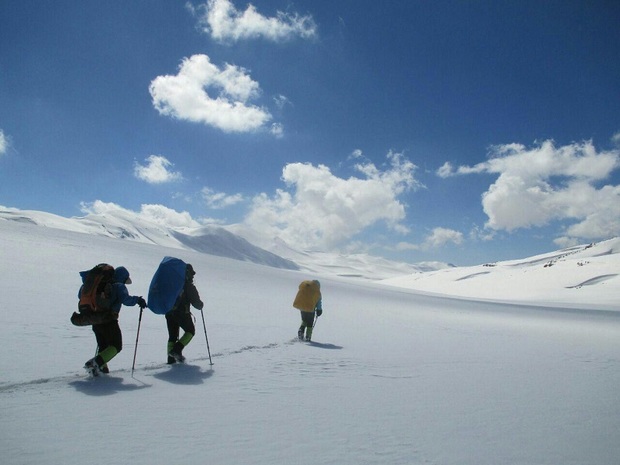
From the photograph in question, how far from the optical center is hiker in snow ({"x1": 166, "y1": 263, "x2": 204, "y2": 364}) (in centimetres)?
653

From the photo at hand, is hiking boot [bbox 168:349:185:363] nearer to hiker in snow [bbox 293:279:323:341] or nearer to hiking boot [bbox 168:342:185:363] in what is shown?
hiking boot [bbox 168:342:185:363]

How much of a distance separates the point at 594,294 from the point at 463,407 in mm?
49253

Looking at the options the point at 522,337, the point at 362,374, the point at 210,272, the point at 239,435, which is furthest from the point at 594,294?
the point at 239,435

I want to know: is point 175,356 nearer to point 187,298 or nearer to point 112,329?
point 187,298

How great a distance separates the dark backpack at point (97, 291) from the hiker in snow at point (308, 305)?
5.33 meters

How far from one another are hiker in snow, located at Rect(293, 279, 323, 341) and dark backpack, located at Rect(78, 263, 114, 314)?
210 inches

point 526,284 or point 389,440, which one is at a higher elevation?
point 526,284

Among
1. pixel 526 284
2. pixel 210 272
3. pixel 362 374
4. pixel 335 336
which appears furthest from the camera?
pixel 526 284

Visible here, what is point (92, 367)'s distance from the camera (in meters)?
5.32

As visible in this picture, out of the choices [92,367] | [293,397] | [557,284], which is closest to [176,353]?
[92,367]

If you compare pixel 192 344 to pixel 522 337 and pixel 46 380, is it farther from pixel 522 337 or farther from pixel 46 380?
pixel 522 337

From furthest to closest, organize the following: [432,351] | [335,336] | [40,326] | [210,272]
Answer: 1. [210,272]
2. [335,336]
3. [432,351]
4. [40,326]

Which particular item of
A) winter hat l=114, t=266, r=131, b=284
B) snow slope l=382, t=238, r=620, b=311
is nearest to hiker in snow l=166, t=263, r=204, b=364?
winter hat l=114, t=266, r=131, b=284

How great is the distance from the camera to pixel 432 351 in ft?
31.4
